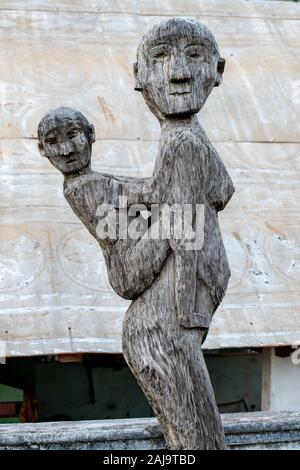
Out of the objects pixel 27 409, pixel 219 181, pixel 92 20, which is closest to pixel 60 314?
pixel 27 409

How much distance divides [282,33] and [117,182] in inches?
163

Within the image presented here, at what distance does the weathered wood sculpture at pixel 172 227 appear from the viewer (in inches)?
138

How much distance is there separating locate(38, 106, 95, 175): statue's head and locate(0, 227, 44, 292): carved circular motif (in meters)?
1.98

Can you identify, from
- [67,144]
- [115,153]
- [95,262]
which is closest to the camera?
[67,144]

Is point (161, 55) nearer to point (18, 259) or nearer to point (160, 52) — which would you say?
point (160, 52)

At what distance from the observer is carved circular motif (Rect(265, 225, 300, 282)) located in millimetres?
5883

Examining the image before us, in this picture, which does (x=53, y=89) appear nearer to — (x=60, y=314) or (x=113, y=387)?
(x=60, y=314)

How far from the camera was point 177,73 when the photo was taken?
357 cm

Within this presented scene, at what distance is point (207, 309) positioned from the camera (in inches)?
142

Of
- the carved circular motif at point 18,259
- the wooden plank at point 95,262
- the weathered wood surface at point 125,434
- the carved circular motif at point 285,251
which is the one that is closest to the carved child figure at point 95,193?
the weathered wood surface at point 125,434

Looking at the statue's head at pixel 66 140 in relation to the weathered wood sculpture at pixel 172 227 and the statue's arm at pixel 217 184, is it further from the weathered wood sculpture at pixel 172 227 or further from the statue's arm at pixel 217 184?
the statue's arm at pixel 217 184

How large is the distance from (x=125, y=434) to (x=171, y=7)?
155 inches

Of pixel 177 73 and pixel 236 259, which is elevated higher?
pixel 177 73

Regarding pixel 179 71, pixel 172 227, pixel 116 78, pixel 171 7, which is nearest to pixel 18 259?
pixel 116 78
